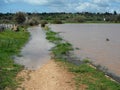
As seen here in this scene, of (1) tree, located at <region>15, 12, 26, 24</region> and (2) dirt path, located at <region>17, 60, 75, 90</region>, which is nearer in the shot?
(2) dirt path, located at <region>17, 60, 75, 90</region>

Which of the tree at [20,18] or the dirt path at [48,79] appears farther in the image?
the tree at [20,18]

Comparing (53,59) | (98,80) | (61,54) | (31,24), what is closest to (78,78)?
(98,80)

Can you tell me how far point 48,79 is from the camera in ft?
55.8

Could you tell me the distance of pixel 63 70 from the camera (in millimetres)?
20000

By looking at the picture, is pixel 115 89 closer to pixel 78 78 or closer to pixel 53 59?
pixel 78 78

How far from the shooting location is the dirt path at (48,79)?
50.0ft

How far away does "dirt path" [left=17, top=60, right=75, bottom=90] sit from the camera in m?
15.2

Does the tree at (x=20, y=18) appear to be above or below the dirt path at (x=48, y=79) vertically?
below

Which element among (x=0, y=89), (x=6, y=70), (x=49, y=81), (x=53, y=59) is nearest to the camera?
(x=0, y=89)

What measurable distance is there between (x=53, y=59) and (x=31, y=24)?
84.0 metres

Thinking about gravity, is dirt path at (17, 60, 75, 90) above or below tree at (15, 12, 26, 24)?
above

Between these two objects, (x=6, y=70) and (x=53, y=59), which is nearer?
(x=6, y=70)

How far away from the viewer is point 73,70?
19.8 m

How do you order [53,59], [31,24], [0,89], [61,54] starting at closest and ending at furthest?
[0,89] < [53,59] < [61,54] < [31,24]
